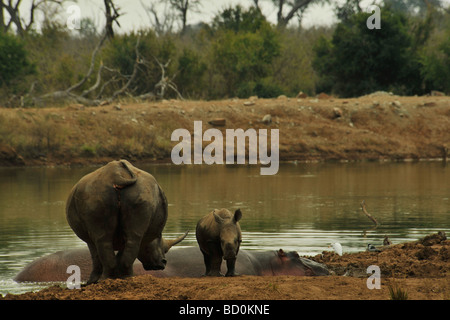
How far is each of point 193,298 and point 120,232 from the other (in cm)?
118

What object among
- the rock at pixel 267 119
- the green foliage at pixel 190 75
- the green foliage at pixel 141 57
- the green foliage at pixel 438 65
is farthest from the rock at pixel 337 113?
the green foliage at pixel 141 57

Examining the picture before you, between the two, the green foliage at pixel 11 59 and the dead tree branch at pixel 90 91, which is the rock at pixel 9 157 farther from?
the green foliage at pixel 11 59

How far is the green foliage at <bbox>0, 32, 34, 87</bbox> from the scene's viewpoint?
3500 cm

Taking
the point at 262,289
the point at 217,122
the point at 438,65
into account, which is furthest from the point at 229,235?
the point at 438,65

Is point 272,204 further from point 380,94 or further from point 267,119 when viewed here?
point 380,94

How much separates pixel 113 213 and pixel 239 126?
83.4ft

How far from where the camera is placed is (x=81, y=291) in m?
6.84

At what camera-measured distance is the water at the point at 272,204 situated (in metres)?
12.0

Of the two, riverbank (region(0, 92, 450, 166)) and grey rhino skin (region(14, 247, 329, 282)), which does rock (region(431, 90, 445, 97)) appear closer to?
riverbank (region(0, 92, 450, 166))

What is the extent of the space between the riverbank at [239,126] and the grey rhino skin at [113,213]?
862 inches

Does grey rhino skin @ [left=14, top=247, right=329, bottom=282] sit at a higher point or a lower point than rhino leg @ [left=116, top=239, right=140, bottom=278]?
lower

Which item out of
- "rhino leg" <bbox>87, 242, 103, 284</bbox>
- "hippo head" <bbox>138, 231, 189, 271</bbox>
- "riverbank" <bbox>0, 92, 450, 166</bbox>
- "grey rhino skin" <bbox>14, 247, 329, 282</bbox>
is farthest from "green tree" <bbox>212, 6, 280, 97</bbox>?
"rhino leg" <bbox>87, 242, 103, 284</bbox>

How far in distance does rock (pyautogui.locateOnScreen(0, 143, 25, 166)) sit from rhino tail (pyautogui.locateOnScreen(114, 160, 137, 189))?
2201 centimetres
